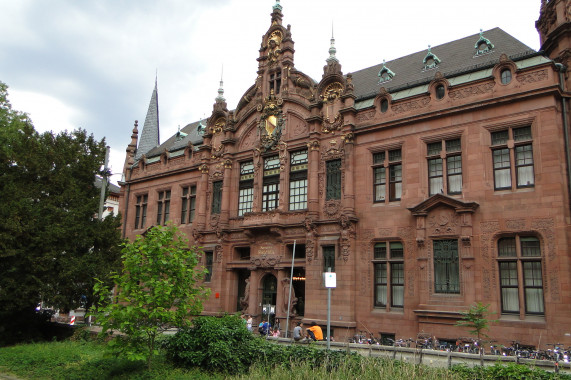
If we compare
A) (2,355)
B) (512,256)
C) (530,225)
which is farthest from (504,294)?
(2,355)

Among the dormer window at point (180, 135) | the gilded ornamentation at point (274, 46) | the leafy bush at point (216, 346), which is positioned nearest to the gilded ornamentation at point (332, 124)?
the gilded ornamentation at point (274, 46)

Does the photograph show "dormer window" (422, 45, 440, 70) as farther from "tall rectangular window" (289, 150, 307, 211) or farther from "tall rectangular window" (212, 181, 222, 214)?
"tall rectangular window" (212, 181, 222, 214)

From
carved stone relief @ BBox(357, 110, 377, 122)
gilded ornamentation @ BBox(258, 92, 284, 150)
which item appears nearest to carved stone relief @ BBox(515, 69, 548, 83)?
carved stone relief @ BBox(357, 110, 377, 122)

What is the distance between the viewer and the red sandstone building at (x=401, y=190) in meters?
21.5

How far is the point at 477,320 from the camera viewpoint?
19391mm

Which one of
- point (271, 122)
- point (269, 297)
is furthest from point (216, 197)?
point (269, 297)

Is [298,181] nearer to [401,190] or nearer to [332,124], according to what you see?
[332,124]

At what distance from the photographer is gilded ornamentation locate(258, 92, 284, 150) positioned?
3158 centimetres

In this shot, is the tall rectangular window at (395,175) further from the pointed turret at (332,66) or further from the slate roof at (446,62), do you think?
the pointed turret at (332,66)

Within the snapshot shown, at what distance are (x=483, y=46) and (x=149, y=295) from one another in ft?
77.6

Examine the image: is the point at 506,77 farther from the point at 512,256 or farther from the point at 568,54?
the point at 512,256

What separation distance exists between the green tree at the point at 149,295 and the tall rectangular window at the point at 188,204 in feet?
63.4

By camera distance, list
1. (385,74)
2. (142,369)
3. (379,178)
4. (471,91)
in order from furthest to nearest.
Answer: (385,74), (379,178), (471,91), (142,369)

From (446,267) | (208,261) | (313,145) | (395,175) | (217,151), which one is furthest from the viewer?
(217,151)
